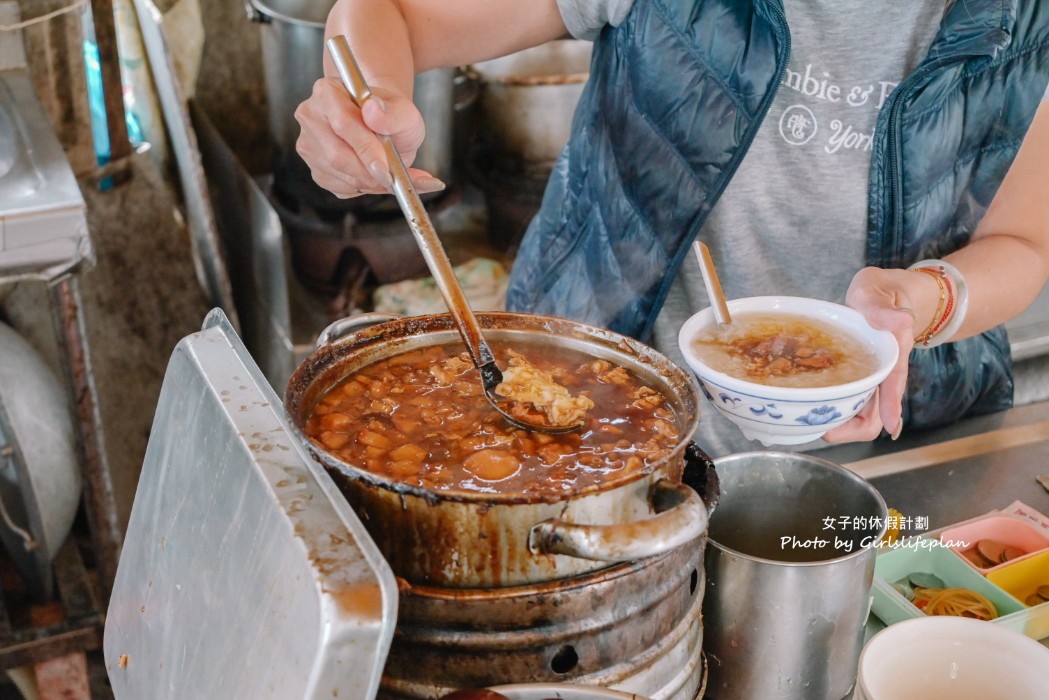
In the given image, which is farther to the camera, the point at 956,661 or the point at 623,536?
the point at 956,661

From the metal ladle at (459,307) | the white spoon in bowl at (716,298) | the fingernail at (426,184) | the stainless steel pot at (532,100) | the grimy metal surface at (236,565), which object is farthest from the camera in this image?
the stainless steel pot at (532,100)

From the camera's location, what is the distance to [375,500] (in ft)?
3.25

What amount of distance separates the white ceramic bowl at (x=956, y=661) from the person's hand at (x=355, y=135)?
94 centimetres

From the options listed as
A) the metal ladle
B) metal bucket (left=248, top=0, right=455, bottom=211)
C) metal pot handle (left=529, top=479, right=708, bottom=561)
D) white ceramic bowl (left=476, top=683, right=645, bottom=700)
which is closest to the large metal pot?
metal pot handle (left=529, top=479, right=708, bottom=561)

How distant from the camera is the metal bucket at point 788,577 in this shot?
1229mm

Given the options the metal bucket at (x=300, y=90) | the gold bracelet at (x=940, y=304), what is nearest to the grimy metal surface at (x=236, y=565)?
the gold bracelet at (x=940, y=304)

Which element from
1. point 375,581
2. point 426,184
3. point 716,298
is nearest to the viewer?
point 375,581

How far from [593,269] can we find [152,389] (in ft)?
7.85

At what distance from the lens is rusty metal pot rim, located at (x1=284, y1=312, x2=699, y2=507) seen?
94 centimetres

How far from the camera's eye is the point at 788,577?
1.21m

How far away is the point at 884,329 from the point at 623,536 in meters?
0.93

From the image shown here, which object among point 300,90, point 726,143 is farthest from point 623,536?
point 300,90

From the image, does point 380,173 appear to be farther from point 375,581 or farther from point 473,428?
point 375,581

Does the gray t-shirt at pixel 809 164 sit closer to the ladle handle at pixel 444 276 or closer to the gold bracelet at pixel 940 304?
the gold bracelet at pixel 940 304
